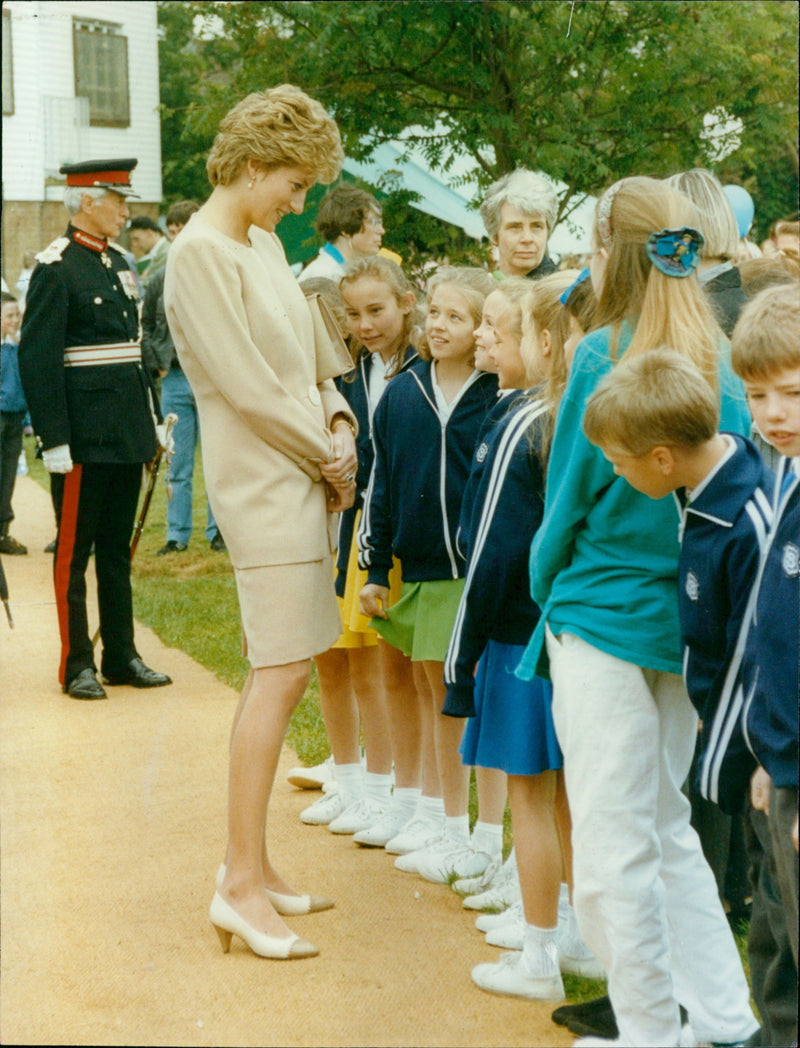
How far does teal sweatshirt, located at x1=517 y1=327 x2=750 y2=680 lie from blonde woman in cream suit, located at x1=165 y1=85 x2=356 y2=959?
930 mm

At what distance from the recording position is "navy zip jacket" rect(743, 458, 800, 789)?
7.75ft

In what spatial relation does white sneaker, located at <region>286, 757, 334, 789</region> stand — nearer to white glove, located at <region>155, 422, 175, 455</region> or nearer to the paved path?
the paved path

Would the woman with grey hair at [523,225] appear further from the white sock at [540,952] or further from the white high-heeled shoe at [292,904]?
the white sock at [540,952]

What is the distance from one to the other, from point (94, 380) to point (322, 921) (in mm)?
3321

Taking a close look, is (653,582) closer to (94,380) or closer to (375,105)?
(94,380)

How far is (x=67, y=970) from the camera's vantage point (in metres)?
3.56

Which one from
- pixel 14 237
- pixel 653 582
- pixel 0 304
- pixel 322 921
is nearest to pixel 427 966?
pixel 322 921

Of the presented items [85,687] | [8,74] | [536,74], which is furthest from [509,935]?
[536,74]

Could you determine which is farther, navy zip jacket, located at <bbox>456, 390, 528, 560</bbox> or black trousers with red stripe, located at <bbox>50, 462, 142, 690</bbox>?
black trousers with red stripe, located at <bbox>50, 462, 142, 690</bbox>

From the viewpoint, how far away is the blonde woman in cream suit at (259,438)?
3621 mm

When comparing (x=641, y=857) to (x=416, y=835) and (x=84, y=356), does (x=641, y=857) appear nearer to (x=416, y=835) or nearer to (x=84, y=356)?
(x=416, y=835)

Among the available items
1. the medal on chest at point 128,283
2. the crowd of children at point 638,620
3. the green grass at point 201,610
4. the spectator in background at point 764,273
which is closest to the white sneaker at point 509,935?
the crowd of children at point 638,620

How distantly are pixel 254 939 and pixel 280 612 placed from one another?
83 centimetres

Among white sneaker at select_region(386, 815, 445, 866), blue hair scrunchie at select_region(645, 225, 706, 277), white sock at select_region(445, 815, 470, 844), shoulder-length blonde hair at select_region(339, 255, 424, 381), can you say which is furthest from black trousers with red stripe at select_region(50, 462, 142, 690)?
Answer: blue hair scrunchie at select_region(645, 225, 706, 277)
